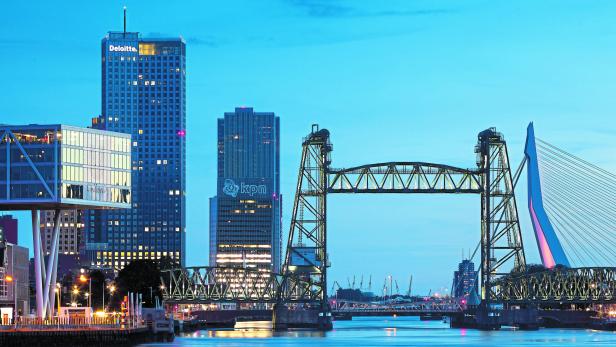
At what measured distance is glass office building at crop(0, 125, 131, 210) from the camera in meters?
100

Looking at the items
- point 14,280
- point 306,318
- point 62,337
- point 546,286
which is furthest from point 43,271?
point 546,286

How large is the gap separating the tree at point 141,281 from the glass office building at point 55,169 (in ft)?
224

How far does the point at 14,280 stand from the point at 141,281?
4252cm

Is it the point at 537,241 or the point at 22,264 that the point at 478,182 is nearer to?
the point at 537,241

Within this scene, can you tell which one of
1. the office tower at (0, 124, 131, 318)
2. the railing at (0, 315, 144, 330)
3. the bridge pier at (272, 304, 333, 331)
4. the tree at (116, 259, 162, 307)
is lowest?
the bridge pier at (272, 304, 333, 331)

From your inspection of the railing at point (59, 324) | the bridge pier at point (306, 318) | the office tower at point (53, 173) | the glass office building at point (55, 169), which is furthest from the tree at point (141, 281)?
the glass office building at point (55, 169)

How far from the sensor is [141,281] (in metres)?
176

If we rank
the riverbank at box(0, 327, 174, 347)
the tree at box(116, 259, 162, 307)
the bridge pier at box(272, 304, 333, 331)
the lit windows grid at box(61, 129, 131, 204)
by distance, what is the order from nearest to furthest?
1. the riverbank at box(0, 327, 174, 347)
2. the lit windows grid at box(61, 129, 131, 204)
3. the bridge pier at box(272, 304, 333, 331)
4. the tree at box(116, 259, 162, 307)

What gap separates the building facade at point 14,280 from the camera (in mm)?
128750

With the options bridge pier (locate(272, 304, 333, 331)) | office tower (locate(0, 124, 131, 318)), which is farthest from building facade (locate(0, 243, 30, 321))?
bridge pier (locate(272, 304, 333, 331))

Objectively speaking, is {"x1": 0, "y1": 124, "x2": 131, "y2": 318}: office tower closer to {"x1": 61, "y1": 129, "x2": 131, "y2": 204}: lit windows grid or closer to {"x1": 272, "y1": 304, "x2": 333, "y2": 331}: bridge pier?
{"x1": 61, "y1": 129, "x2": 131, "y2": 204}: lit windows grid

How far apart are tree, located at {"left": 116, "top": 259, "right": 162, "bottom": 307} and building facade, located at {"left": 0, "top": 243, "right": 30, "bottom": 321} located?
28.0 metres

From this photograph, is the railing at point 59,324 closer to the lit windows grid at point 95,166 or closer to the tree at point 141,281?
the lit windows grid at point 95,166

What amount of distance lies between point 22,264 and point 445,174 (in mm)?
48728
